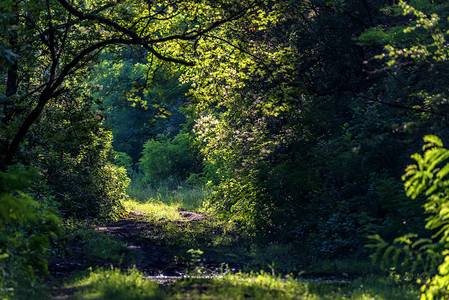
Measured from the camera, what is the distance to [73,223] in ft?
54.2

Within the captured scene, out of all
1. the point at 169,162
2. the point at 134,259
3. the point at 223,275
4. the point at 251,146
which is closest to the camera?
the point at 223,275

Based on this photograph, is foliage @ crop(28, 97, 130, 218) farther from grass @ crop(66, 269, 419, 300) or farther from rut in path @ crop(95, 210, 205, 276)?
grass @ crop(66, 269, 419, 300)

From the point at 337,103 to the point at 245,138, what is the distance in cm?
296

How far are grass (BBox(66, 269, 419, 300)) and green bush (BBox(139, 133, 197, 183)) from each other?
2713 centimetres

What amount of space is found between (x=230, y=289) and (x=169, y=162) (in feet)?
98.1

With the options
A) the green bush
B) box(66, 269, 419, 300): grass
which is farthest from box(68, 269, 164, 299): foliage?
the green bush

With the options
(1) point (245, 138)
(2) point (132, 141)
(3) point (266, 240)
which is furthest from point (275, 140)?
(2) point (132, 141)

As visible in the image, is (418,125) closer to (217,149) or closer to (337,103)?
(337,103)

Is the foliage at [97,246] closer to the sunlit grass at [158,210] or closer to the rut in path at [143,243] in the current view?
the rut in path at [143,243]

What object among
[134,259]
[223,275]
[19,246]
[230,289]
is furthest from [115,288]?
[134,259]

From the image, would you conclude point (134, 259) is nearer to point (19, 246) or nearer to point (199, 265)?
point (199, 265)

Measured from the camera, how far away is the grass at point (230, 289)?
715 cm

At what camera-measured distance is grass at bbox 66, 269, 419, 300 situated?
7.15 metres

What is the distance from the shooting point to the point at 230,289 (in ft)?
24.7
